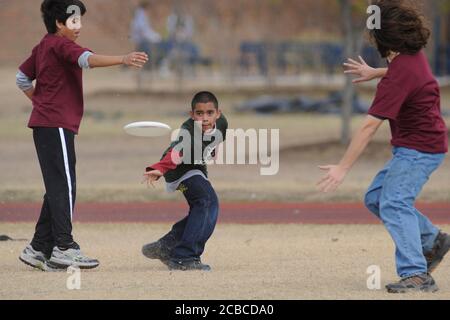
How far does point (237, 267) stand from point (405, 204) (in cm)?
201

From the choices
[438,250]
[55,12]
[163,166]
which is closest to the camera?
[438,250]

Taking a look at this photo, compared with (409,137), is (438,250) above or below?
below

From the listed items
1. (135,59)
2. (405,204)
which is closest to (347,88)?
(135,59)

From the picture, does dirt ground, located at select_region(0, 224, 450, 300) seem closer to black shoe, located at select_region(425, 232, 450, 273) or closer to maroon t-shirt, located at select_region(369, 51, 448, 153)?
black shoe, located at select_region(425, 232, 450, 273)

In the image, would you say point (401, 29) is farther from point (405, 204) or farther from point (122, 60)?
point (122, 60)

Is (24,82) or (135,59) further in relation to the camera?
(24,82)

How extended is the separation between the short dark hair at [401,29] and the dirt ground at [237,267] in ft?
5.17

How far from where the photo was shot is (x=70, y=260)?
8.47 m

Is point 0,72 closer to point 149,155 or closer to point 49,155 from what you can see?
point 149,155

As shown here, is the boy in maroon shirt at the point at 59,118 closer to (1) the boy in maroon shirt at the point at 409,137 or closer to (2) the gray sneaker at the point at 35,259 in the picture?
(2) the gray sneaker at the point at 35,259

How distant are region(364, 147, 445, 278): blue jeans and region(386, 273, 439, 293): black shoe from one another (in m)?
0.03

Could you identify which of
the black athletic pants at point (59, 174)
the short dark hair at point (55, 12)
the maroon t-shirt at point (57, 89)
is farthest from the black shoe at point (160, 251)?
the short dark hair at point (55, 12)
